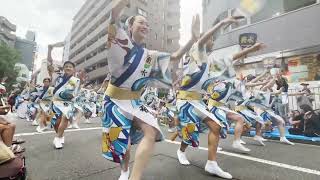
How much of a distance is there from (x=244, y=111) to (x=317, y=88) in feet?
16.1

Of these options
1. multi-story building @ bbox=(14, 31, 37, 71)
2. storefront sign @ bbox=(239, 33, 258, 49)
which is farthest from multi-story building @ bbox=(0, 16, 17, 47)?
storefront sign @ bbox=(239, 33, 258, 49)

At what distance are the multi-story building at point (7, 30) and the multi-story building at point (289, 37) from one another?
7470 centimetres

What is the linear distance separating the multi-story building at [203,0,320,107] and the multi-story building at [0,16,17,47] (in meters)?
74.7

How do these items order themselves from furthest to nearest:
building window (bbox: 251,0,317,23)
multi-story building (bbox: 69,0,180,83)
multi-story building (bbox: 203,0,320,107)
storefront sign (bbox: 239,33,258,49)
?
1. multi-story building (bbox: 69,0,180,83)
2. storefront sign (bbox: 239,33,258,49)
3. building window (bbox: 251,0,317,23)
4. multi-story building (bbox: 203,0,320,107)

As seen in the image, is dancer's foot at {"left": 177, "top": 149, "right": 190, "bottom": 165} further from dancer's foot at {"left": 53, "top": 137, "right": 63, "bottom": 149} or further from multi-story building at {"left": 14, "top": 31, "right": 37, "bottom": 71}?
multi-story building at {"left": 14, "top": 31, "right": 37, "bottom": 71}

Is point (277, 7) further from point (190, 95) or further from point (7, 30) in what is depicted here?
point (7, 30)

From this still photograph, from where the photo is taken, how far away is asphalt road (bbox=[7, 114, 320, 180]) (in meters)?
3.86

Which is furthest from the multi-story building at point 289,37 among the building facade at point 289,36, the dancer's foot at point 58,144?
the dancer's foot at point 58,144

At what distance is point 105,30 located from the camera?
5312 cm

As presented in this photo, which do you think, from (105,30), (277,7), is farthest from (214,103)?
(105,30)

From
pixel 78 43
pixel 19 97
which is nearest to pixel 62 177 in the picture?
pixel 19 97

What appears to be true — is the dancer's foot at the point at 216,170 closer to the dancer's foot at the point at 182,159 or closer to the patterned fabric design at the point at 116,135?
the dancer's foot at the point at 182,159

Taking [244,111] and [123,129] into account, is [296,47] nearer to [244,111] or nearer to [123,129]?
[244,111]

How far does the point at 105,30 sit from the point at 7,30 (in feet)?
150
